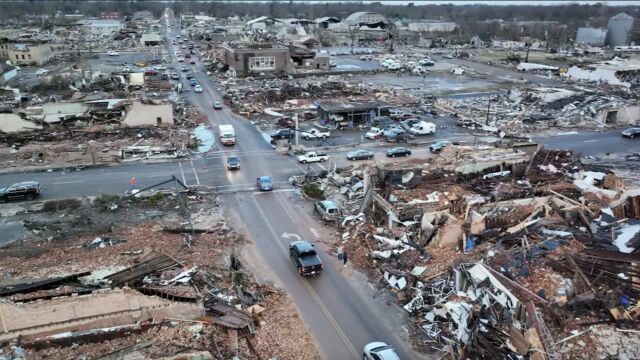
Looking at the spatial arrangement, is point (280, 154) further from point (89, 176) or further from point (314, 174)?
point (89, 176)

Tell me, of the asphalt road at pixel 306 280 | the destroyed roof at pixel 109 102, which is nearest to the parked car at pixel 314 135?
the asphalt road at pixel 306 280

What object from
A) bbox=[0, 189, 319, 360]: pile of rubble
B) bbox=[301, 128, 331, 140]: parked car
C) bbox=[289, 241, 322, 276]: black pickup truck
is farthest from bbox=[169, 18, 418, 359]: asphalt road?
bbox=[301, 128, 331, 140]: parked car

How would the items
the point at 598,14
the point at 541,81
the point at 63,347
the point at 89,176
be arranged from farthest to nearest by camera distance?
the point at 598,14, the point at 541,81, the point at 89,176, the point at 63,347

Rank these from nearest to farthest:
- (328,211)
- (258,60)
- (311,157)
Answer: (328,211)
(311,157)
(258,60)

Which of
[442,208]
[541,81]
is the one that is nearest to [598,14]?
[541,81]

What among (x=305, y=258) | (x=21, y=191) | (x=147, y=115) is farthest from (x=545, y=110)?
(x=21, y=191)

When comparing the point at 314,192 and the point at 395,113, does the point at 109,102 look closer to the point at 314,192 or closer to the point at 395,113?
the point at 314,192
